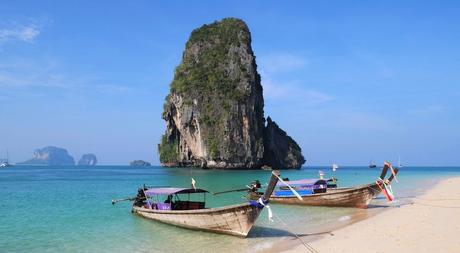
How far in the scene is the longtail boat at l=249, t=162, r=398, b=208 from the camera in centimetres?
2155

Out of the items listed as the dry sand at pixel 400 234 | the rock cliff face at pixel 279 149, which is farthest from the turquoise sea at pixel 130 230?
the rock cliff face at pixel 279 149

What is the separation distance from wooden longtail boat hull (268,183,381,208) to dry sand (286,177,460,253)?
2295mm

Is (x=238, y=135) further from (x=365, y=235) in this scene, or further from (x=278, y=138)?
(x=365, y=235)

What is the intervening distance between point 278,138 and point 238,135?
17.7m

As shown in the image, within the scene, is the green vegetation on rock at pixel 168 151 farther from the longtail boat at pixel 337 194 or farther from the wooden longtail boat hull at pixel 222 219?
the wooden longtail boat hull at pixel 222 219

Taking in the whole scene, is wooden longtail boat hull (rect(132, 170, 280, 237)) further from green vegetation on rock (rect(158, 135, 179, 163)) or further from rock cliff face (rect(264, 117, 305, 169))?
green vegetation on rock (rect(158, 135, 179, 163))

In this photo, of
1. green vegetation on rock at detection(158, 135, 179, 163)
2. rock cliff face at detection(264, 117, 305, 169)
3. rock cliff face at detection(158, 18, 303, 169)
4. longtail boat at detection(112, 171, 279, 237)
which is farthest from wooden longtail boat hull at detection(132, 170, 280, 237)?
green vegetation on rock at detection(158, 135, 179, 163)

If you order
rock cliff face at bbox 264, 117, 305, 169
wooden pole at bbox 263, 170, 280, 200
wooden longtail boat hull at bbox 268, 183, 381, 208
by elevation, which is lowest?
wooden longtail boat hull at bbox 268, 183, 381, 208

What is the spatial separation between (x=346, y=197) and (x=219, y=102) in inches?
2455

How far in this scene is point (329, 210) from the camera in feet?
70.3

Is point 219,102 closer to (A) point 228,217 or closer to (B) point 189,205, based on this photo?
(B) point 189,205

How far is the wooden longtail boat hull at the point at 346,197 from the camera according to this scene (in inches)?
845

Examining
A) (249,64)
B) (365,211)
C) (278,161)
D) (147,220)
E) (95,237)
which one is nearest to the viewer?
(95,237)

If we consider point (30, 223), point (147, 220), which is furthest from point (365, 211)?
point (30, 223)
